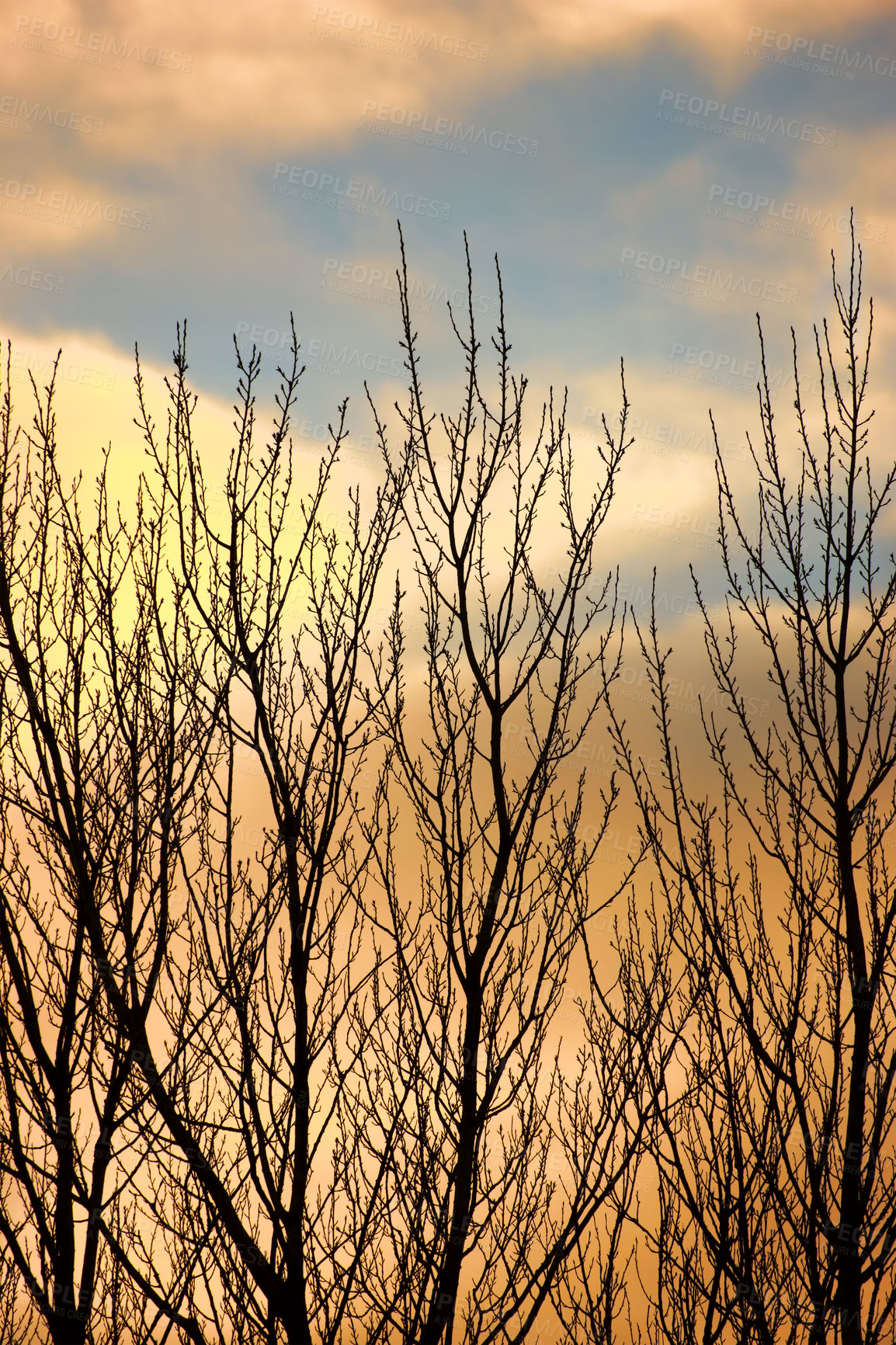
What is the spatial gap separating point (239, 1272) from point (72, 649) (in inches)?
120

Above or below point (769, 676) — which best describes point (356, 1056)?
below

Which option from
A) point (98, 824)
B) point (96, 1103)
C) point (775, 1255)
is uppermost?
point (98, 824)

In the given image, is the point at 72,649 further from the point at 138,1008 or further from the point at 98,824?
the point at 138,1008

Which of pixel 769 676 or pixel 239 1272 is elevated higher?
pixel 769 676

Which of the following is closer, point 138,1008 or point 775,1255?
point 138,1008

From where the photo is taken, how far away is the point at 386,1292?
457cm

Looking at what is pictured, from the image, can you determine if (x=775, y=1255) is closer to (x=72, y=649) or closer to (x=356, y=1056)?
(x=356, y=1056)

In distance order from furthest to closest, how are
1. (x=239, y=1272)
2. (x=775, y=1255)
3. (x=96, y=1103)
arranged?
(x=775, y=1255) < (x=96, y=1103) < (x=239, y=1272)

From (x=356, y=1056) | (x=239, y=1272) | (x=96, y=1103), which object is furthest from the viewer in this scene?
(x=356, y=1056)

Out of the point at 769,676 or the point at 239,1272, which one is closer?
the point at 239,1272

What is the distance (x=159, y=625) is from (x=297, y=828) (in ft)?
4.27

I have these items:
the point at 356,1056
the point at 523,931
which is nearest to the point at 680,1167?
the point at 523,931

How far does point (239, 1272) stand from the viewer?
4074mm

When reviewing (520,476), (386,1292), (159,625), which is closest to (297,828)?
(159,625)
